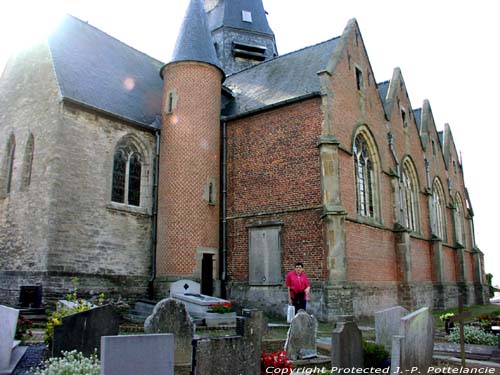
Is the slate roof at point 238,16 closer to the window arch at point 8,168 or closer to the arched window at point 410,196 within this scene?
the arched window at point 410,196

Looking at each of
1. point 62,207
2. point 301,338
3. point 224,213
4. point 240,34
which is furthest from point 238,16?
point 301,338

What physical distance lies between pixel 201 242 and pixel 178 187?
225 centimetres

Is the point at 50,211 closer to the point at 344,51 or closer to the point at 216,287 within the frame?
the point at 216,287

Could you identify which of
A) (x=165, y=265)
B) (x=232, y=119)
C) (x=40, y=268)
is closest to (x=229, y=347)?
(x=40, y=268)

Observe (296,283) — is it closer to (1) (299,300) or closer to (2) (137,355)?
(1) (299,300)

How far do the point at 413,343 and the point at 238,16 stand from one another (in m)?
26.8

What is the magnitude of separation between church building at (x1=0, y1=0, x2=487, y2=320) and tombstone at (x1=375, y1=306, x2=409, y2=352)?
5.45 meters

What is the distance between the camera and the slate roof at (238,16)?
29188 millimetres

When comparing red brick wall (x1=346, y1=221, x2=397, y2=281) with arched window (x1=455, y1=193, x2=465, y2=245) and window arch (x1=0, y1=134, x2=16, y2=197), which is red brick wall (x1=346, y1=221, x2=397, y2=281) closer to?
window arch (x1=0, y1=134, x2=16, y2=197)

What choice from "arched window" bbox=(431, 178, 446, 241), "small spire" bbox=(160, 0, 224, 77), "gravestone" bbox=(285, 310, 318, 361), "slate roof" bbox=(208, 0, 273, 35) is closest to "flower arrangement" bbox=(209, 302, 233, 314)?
"gravestone" bbox=(285, 310, 318, 361)

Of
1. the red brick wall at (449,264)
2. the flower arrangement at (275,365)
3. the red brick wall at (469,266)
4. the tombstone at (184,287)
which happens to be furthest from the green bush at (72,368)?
the red brick wall at (469,266)

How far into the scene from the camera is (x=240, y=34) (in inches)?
1142

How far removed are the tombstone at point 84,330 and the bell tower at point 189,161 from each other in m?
9.03

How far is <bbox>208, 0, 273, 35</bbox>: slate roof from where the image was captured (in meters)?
29.2
